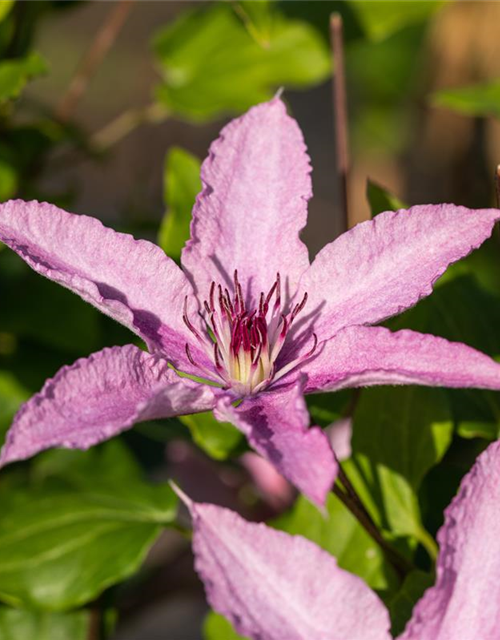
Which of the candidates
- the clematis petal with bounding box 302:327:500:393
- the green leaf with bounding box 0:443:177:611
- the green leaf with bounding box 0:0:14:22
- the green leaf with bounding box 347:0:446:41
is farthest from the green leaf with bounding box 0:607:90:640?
the green leaf with bounding box 347:0:446:41

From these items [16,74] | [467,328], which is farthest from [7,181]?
[467,328]

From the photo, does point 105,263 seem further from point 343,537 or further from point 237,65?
point 237,65

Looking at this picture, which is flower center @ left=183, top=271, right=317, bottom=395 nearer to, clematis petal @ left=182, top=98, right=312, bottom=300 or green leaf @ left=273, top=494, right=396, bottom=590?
clematis petal @ left=182, top=98, right=312, bottom=300

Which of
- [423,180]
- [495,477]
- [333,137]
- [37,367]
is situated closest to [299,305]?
[495,477]

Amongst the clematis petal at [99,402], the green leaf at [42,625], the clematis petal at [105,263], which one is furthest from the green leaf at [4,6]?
the green leaf at [42,625]

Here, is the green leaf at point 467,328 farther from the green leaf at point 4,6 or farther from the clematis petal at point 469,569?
the green leaf at point 4,6

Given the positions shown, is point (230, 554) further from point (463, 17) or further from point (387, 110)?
point (387, 110)
